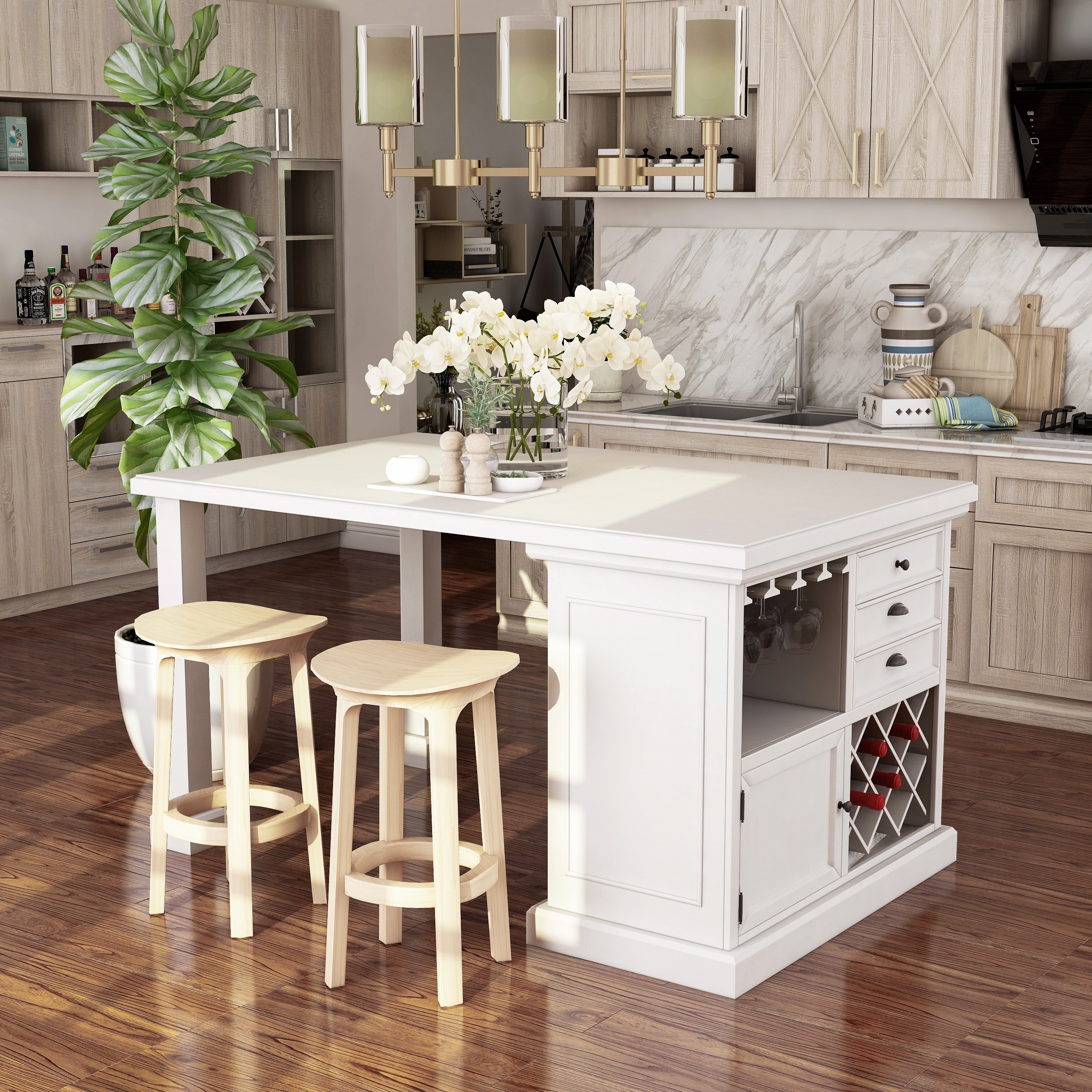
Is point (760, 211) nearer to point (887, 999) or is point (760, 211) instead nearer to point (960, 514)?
point (960, 514)

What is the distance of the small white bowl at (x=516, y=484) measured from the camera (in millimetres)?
3420

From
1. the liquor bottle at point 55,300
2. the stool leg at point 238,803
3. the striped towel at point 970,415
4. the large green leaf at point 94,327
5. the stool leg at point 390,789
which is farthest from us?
the liquor bottle at point 55,300

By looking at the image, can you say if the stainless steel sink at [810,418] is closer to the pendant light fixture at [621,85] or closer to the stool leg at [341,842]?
the pendant light fixture at [621,85]

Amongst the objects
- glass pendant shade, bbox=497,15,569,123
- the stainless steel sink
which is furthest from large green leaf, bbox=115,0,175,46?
the stainless steel sink

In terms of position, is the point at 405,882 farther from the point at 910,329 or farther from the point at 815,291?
the point at 815,291

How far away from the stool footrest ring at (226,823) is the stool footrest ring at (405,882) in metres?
0.29

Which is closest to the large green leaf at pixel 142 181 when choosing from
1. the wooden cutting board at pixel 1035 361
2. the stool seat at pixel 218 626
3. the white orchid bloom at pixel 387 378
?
the white orchid bloom at pixel 387 378

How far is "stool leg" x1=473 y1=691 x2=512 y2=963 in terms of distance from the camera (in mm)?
3033

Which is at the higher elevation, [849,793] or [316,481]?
[316,481]

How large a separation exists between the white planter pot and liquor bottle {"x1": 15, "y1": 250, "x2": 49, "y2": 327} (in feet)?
7.44

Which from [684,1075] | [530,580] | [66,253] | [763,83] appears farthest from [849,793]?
[66,253]

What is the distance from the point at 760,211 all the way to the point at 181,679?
3.08 meters

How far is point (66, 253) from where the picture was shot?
6.25 m

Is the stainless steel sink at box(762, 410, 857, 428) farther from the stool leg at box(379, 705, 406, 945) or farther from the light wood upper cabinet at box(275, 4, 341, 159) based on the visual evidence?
the light wood upper cabinet at box(275, 4, 341, 159)
